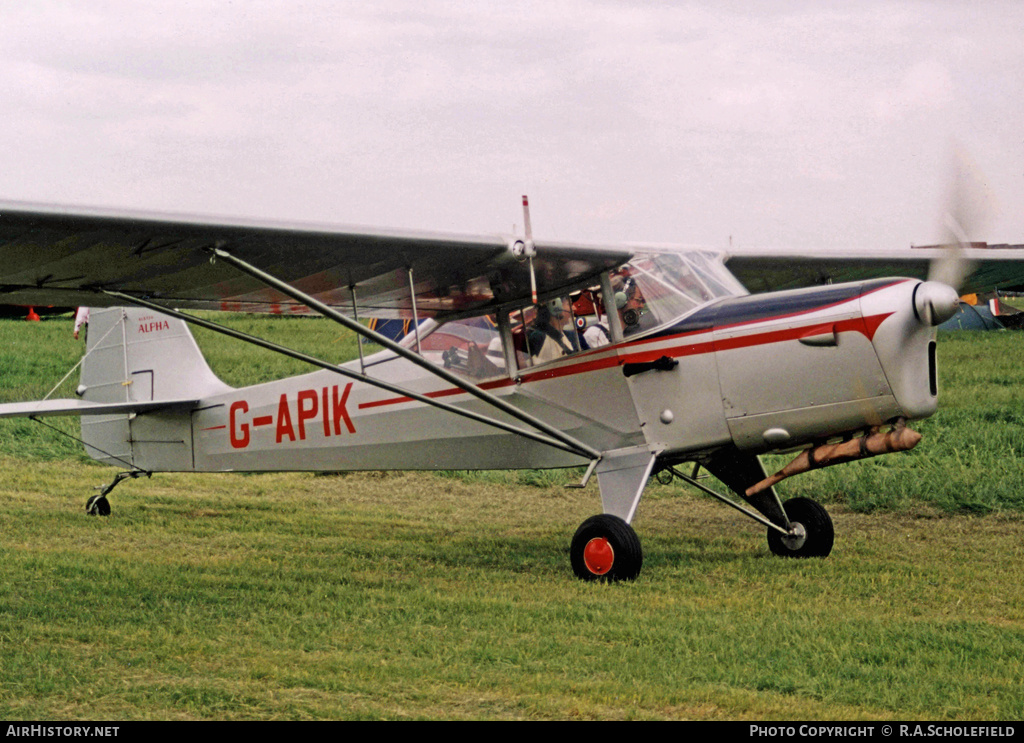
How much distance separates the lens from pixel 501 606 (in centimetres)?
679

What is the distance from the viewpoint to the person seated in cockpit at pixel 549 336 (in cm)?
874

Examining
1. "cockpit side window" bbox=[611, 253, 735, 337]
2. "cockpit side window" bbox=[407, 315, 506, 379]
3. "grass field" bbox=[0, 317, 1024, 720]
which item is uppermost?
"cockpit side window" bbox=[611, 253, 735, 337]

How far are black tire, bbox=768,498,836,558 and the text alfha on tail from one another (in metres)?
0.02

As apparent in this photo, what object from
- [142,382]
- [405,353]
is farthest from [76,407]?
[405,353]

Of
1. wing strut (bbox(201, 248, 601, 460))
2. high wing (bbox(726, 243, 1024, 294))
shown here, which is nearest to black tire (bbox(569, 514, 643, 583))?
wing strut (bbox(201, 248, 601, 460))

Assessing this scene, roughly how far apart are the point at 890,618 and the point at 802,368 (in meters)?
1.82

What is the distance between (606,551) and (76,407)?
6.13 metres

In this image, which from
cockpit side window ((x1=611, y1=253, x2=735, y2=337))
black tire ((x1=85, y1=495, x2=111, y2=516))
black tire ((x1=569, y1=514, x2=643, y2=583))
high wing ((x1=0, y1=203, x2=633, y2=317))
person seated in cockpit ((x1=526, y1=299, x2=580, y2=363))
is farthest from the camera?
black tire ((x1=85, y1=495, x2=111, y2=516))

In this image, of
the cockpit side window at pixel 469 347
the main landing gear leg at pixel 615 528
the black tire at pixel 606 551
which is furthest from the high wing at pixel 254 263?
the black tire at pixel 606 551

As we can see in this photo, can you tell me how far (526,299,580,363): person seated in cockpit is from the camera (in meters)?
8.74

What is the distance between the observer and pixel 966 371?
2166 cm

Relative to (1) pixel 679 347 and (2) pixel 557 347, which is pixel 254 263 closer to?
(2) pixel 557 347

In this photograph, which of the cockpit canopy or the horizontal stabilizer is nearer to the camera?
the cockpit canopy

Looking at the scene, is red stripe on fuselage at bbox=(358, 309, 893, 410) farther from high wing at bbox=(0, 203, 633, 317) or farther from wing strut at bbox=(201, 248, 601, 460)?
high wing at bbox=(0, 203, 633, 317)
